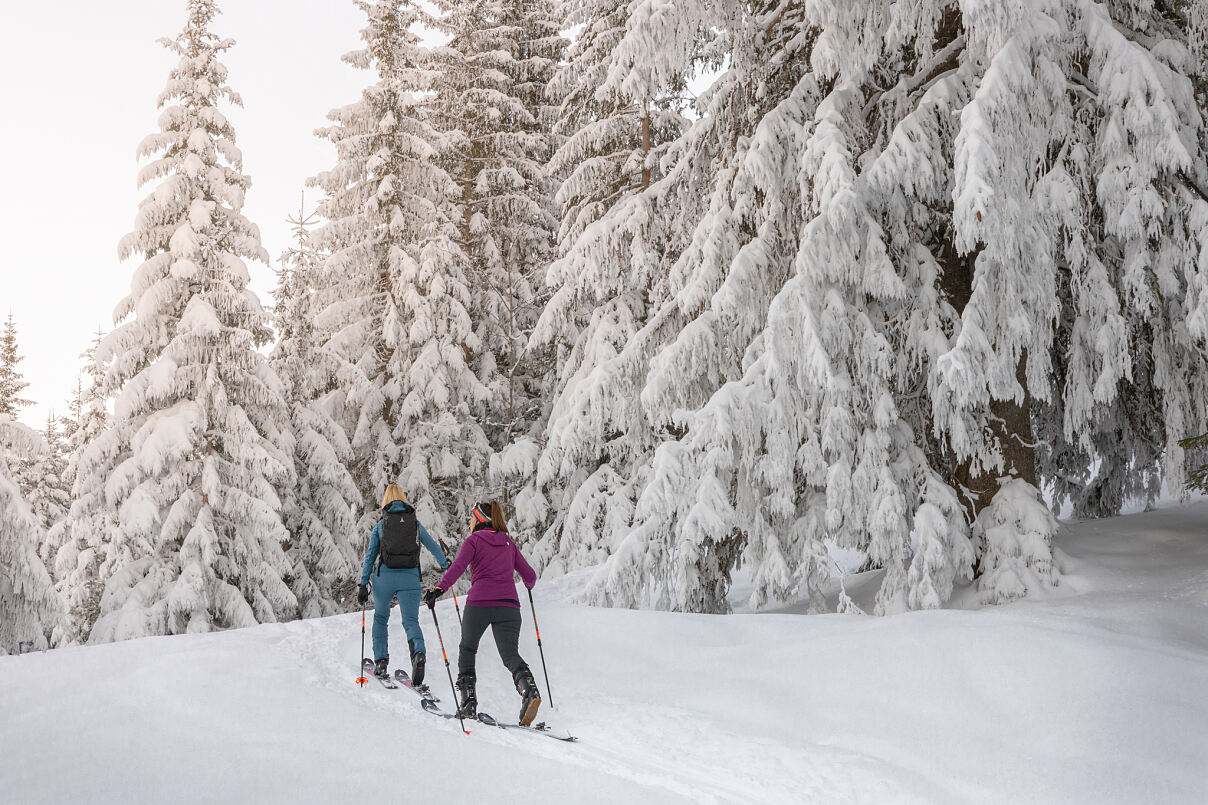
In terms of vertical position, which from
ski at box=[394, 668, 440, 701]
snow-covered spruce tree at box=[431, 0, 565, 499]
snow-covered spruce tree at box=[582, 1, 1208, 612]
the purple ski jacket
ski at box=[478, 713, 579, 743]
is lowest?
ski at box=[478, 713, 579, 743]

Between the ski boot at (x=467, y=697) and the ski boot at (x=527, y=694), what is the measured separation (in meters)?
0.35

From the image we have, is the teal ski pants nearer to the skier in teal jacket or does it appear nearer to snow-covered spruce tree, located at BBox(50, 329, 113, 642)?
the skier in teal jacket

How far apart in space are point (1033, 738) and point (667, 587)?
4281mm

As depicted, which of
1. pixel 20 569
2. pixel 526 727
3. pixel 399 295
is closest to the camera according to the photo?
pixel 526 727

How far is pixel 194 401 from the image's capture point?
48.4 feet

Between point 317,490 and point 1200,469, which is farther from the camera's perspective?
point 317,490

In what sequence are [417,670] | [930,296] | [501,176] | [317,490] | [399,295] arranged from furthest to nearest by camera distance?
[501,176]
[399,295]
[317,490]
[930,296]
[417,670]

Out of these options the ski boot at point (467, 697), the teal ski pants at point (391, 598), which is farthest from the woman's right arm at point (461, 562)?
the teal ski pants at point (391, 598)

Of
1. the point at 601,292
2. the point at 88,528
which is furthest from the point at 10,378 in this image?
the point at 601,292

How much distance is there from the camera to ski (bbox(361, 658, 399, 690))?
7398 millimetres

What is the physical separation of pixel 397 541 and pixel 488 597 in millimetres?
1444

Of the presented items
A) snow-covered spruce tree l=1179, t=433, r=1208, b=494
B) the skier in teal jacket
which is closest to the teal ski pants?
the skier in teal jacket

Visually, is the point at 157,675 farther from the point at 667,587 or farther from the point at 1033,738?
the point at 1033,738

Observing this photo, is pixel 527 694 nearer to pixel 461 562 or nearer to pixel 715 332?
pixel 461 562
